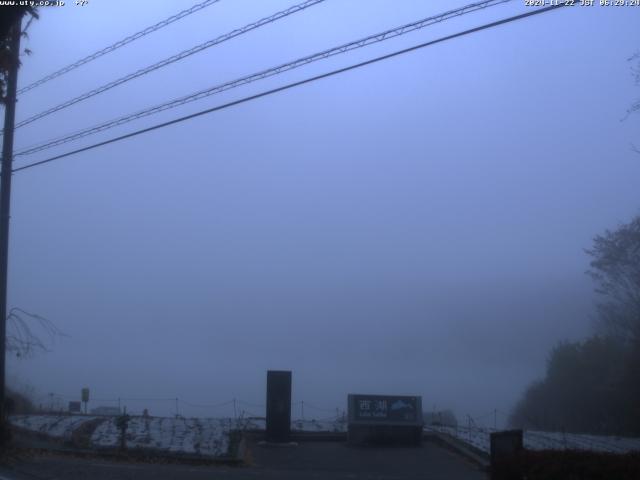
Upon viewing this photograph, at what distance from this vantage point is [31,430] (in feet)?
76.8

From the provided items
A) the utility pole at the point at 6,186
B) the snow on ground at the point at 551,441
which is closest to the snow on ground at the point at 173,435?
the utility pole at the point at 6,186

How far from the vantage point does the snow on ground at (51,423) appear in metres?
23.1

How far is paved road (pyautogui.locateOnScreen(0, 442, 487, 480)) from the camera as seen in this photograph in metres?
16.4

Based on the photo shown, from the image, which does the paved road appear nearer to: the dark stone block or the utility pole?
the dark stone block

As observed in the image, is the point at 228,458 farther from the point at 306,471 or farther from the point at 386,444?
the point at 386,444

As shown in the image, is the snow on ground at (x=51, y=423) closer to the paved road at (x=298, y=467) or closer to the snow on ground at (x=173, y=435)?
the snow on ground at (x=173, y=435)

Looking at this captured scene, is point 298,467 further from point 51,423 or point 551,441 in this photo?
point 51,423

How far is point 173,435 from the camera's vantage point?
2388cm

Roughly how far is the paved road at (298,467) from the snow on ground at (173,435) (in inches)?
50.3

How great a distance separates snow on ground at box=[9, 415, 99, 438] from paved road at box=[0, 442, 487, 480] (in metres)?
4.33

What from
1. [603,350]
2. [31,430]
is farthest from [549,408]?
[31,430]

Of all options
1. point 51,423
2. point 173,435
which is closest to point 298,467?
point 173,435

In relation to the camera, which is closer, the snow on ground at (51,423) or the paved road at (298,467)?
the paved road at (298,467)

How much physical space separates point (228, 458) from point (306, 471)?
7.37 feet
